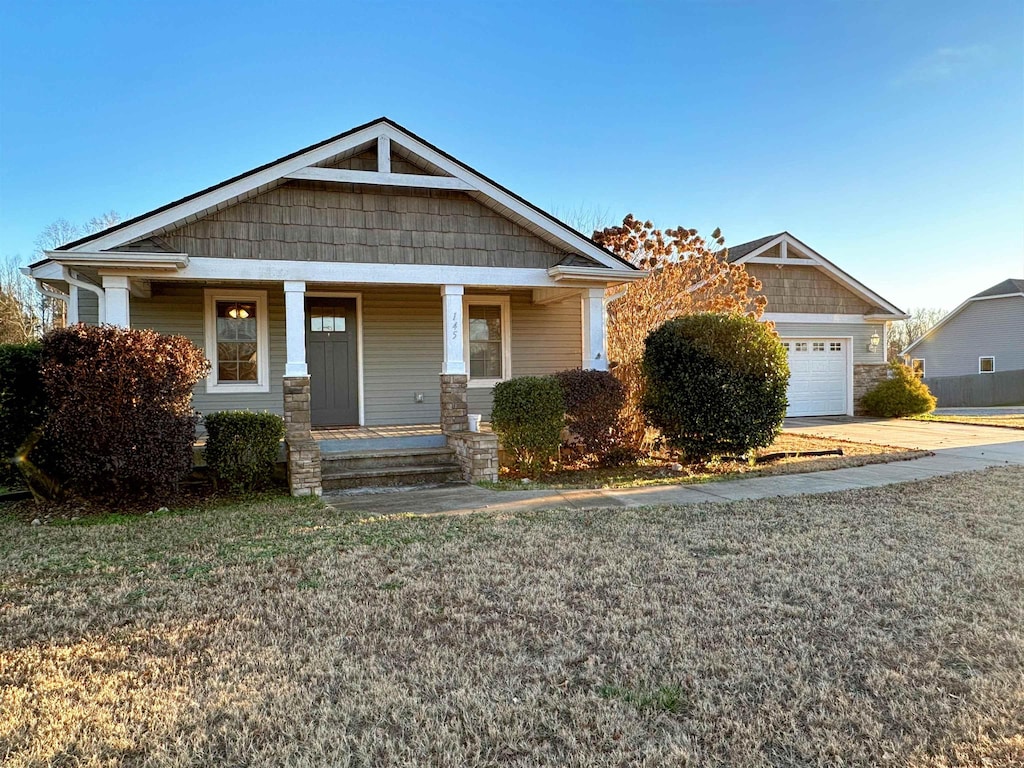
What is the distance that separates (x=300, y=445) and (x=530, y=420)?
3039 mm

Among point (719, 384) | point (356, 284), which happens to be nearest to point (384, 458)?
point (356, 284)

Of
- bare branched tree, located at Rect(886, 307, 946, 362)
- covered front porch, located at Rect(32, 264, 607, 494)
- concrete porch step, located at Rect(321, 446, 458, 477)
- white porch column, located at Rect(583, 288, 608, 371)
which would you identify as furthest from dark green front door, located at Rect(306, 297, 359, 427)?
bare branched tree, located at Rect(886, 307, 946, 362)

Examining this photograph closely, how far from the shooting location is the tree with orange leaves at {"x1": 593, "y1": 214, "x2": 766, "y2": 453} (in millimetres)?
11398

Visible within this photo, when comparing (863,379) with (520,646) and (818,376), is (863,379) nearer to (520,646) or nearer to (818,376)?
(818,376)

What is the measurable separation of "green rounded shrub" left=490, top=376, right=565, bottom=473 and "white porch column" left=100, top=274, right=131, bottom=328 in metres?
5.16

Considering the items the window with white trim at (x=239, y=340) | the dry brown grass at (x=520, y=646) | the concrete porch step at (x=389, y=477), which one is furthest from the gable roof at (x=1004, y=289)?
the window with white trim at (x=239, y=340)

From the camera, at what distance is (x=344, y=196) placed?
8.84 meters

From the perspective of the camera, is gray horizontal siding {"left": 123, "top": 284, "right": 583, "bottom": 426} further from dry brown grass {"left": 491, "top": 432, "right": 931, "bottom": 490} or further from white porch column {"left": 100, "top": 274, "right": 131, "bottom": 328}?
dry brown grass {"left": 491, "top": 432, "right": 931, "bottom": 490}

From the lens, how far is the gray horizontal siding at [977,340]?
2623 centimetres

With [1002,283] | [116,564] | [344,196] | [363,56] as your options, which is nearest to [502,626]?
[116,564]

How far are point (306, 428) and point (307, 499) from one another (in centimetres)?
134

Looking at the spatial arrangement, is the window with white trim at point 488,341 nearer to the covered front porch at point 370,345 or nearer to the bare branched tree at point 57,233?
the covered front porch at point 370,345

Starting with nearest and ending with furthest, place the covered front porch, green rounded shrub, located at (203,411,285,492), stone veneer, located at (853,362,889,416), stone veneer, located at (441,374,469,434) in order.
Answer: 1. green rounded shrub, located at (203,411,285,492)
2. the covered front porch
3. stone veneer, located at (441,374,469,434)
4. stone veneer, located at (853,362,889,416)

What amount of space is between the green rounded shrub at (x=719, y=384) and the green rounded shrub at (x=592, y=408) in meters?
0.78
